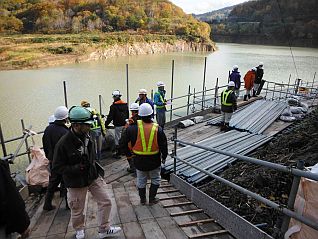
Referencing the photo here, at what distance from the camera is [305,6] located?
6789 mm

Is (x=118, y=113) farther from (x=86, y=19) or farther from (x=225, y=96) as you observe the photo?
(x=86, y=19)

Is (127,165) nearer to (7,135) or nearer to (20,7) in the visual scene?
(7,135)

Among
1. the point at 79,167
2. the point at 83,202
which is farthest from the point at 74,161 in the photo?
the point at 83,202

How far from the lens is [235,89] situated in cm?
1038

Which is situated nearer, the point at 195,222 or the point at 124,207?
the point at 195,222

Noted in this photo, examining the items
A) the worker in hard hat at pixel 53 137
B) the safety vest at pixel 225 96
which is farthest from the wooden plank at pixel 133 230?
the safety vest at pixel 225 96

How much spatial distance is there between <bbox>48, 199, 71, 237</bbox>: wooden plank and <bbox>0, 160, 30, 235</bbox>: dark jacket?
1.33 metres

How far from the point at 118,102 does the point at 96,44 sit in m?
45.2

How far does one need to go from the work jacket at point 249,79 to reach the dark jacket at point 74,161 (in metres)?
9.50

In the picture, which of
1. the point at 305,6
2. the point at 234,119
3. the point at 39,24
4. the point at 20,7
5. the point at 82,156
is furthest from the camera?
the point at 20,7

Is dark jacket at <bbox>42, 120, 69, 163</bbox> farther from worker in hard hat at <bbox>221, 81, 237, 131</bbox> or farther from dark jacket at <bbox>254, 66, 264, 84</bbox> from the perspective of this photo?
dark jacket at <bbox>254, 66, 264, 84</bbox>

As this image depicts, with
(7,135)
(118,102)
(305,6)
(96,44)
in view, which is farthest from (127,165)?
(96,44)

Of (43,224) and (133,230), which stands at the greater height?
(133,230)

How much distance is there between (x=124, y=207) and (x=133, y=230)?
0.61m
